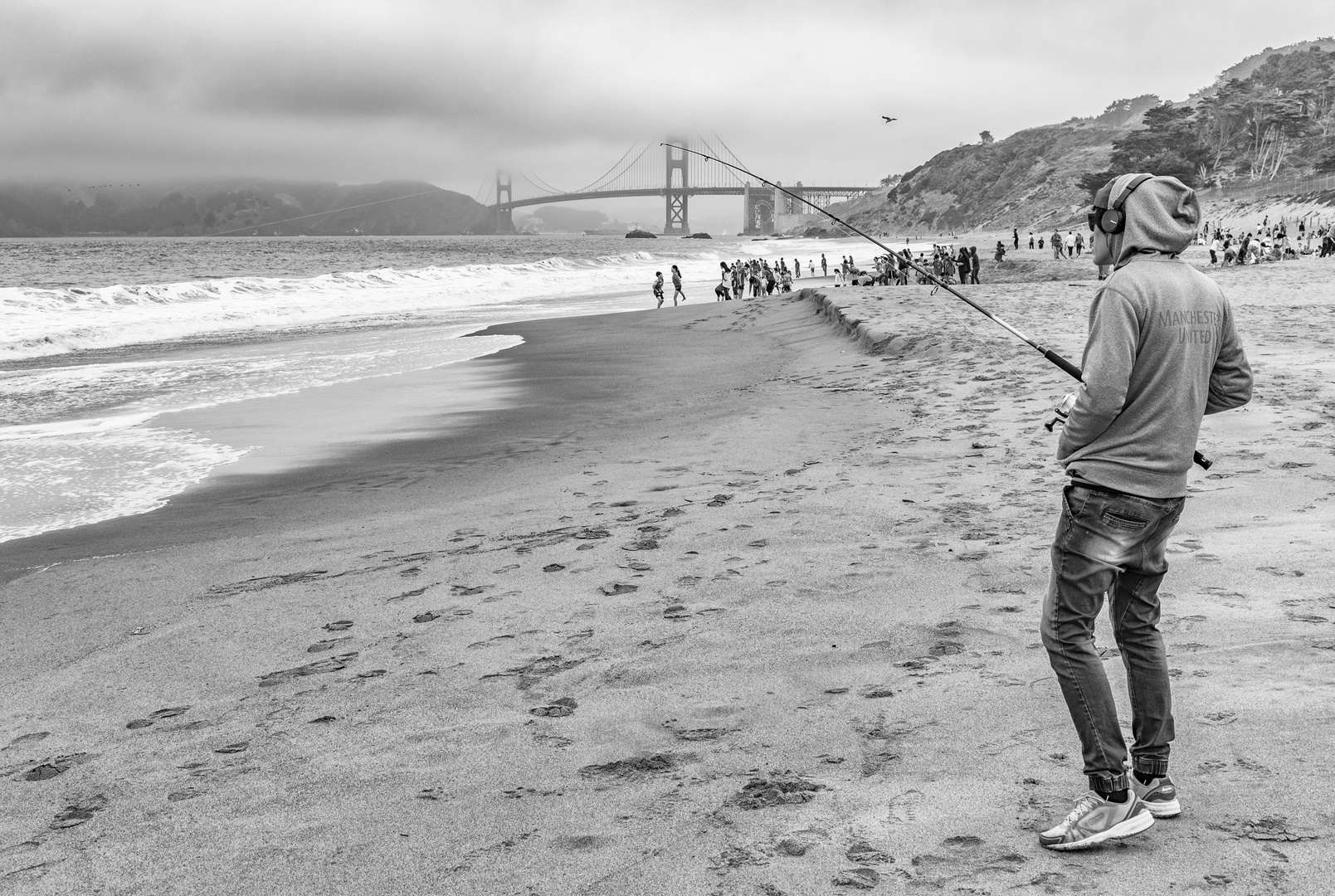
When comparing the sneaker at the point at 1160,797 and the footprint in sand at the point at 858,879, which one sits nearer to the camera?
the footprint in sand at the point at 858,879

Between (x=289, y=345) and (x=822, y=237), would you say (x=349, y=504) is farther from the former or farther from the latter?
(x=822, y=237)

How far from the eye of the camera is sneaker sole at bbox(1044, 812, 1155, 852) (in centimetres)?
233

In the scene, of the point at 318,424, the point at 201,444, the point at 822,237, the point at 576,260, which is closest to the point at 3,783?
the point at 201,444

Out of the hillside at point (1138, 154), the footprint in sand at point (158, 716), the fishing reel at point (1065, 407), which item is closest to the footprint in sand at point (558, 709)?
the footprint in sand at point (158, 716)

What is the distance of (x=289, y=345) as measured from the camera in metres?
18.5

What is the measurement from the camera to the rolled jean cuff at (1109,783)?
235 centimetres

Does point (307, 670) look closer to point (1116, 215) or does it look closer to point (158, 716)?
point (158, 716)

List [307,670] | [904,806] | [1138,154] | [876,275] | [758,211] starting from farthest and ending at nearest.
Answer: [758,211], [1138,154], [876,275], [307,670], [904,806]

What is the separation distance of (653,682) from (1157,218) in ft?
6.93

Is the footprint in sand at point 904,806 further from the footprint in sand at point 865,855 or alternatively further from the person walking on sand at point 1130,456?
the person walking on sand at point 1130,456

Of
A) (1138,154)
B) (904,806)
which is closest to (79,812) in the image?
(904,806)

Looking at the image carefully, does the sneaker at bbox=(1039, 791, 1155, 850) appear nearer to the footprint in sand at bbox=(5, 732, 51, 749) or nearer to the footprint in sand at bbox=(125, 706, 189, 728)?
the footprint in sand at bbox=(125, 706, 189, 728)

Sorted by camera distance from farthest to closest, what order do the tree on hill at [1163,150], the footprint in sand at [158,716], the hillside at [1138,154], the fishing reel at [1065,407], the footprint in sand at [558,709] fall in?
1. the hillside at [1138,154]
2. the tree on hill at [1163,150]
3. the footprint in sand at [158,716]
4. the footprint in sand at [558,709]
5. the fishing reel at [1065,407]

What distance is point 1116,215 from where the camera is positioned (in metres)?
2.36
